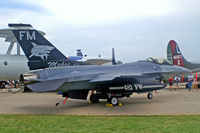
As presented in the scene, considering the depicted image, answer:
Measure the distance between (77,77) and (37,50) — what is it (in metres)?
2.38

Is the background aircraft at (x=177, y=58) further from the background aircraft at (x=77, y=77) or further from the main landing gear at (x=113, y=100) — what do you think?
the main landing gear at (x=113, y=100)

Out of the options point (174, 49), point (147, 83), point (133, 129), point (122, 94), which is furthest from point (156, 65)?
point (174, 49)

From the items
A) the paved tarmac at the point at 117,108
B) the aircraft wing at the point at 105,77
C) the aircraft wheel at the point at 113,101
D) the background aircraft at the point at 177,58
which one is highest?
the background aircraft at the point at 177,58

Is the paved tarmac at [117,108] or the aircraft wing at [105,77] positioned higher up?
the aircraft wing at [105,77]

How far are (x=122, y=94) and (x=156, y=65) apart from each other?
3308 mm

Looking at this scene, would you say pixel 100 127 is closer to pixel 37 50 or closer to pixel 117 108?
pixel 117 108

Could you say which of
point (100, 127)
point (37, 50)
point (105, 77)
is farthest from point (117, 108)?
point (37, 50)

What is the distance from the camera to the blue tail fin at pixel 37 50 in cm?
1066

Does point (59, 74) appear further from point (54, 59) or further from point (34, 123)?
point (34, 123)

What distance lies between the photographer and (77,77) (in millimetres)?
10297

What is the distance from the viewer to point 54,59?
1082cm

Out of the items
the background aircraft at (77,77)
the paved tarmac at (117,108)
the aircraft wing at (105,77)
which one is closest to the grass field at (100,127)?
the paved tarmac at (117,108)

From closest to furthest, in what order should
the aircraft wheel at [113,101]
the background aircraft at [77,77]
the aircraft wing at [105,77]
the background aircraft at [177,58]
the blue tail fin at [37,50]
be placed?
the background aircraft at [77,77] < the aircraft wing at [105,77] < the blue tail fin at [37,50] < the aircraft wheel at [113,101] < the background aircraft at [177,58]

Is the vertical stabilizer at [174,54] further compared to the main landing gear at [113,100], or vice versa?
the vertical stabilizer at [174,54]
